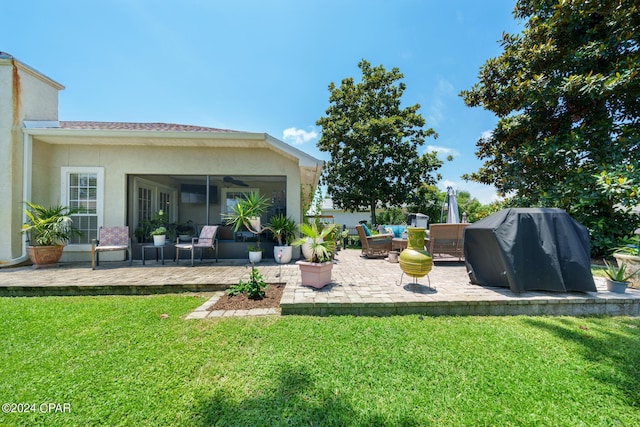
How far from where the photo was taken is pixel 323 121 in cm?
1589

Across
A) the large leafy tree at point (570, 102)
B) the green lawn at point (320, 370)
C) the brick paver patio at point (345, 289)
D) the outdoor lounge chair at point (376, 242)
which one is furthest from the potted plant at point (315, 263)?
the large leafy tree at point (570, 102)

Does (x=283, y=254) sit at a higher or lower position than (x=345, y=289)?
higher

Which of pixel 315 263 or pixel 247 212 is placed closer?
pixel 315 263

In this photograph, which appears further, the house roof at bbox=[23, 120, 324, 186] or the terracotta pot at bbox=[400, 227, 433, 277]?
the house roof at bbox=[23, 120, 324, 186]

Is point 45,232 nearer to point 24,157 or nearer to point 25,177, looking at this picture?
point 25,177

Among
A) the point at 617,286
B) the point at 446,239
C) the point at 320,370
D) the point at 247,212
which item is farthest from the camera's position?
the point at 446,239

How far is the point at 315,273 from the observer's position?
4512 millimetres

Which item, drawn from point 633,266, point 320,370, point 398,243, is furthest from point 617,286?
point 320,370

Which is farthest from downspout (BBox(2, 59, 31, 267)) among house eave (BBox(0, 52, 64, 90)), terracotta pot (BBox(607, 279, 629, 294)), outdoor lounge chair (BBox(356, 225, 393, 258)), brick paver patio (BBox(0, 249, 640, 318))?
terracotta pot (BBox(607, 279, 629, 294))

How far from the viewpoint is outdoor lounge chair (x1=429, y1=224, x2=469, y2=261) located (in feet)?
23.1

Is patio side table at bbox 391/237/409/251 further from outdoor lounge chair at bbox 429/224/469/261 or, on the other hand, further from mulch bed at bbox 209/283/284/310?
mulch bed at bbox 209/283/284/310

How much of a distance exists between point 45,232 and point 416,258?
353 inches

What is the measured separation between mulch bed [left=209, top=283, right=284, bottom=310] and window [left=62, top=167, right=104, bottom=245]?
231 inches

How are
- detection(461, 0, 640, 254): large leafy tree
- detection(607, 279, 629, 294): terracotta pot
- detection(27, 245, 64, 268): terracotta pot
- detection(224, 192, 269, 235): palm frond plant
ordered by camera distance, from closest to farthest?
1. detection(607, 279, 629, 294): terracotta pot
2. detection(27, 245, 64, 268): terracotta pot
3. detection(224, 192, 269, 235): palm frond plant
4. detection(461, 0, 640, 254): large leafy tree
